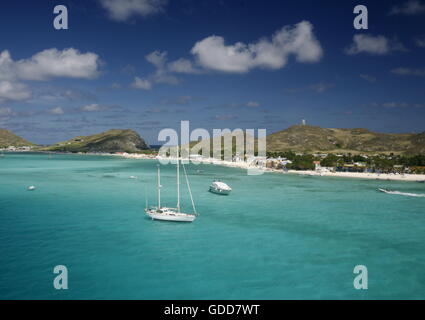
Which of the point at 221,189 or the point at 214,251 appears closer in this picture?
the point at 214,251

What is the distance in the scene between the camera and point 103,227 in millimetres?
54156

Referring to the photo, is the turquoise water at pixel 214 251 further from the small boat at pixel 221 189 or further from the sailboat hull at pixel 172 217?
the small boat at pixel 221 189

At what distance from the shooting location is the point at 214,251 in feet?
142

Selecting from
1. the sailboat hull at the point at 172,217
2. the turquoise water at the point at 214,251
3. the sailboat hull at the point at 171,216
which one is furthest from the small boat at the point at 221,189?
the sailboat hull at the point at 172,217

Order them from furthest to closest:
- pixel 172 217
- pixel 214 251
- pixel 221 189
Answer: pixel 221 189 < pixel 172 217 < pixel 214 251

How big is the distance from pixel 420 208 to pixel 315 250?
45.9 m

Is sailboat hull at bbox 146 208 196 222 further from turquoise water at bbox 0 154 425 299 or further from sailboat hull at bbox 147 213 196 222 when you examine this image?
turquoise water at bbox 0 154 425 299

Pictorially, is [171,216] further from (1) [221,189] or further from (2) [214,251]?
(1) [221,189]

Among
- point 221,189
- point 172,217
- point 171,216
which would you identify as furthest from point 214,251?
point 221,189

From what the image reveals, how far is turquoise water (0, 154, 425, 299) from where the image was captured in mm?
32594

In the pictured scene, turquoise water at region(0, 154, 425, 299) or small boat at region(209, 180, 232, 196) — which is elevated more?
small boat at region(209, 180, 232, 196)

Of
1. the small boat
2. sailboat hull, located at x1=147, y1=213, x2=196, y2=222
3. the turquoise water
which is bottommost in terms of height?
the turquoise water

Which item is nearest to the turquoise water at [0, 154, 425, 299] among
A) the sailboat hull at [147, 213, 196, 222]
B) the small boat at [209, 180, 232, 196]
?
the sailboat hull at [147, 213, 196, 222]

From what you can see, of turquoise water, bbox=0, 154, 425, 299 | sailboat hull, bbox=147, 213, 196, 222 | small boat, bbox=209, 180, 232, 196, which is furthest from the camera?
small boat, bbox=209, 180, 232, 196
